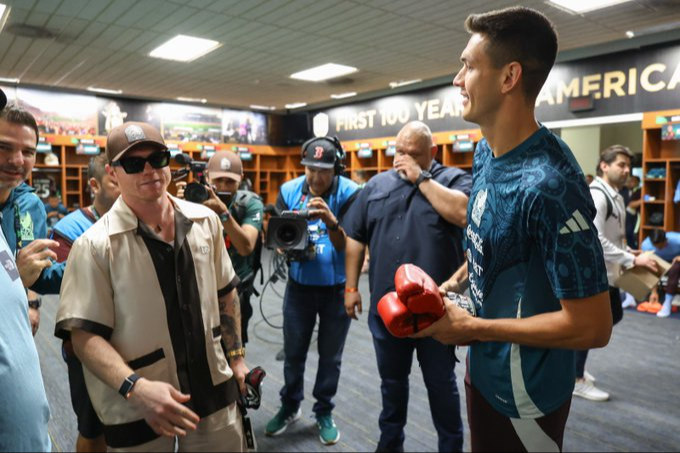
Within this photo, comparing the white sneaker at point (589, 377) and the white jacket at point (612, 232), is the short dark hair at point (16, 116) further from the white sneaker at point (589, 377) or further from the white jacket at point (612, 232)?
the white sneaker at point (589, 377)

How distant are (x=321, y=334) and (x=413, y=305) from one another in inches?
62.0

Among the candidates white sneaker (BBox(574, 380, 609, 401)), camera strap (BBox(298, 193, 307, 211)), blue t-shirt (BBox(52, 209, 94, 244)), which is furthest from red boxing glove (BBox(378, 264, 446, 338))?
white sneaker (BBox(574, 380, 609, 401))

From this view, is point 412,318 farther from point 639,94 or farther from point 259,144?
point 259,144

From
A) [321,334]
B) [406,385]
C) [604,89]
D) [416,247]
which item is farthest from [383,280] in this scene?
[604,89]

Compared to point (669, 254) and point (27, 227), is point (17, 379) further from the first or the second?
point (669, 254)

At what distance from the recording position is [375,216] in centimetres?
226

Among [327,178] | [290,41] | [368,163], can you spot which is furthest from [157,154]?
[368,163]

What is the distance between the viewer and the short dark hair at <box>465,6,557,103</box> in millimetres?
1141

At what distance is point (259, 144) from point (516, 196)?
38.3ft

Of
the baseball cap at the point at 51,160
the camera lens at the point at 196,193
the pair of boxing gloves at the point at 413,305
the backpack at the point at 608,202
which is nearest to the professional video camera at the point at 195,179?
the camera lens at the point at 196,193

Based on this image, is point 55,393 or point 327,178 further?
point 55,393

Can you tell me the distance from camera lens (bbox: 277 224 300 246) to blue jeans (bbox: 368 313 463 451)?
657mm

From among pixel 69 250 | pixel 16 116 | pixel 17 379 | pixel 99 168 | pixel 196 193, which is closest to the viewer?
pixel 17 379

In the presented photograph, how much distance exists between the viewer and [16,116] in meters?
1.73
